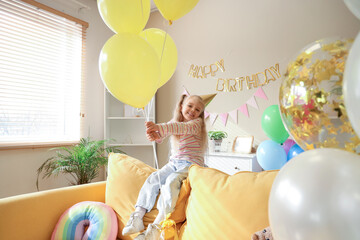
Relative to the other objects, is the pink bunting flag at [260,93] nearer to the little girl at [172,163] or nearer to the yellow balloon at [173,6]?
the little girl at [172,163]

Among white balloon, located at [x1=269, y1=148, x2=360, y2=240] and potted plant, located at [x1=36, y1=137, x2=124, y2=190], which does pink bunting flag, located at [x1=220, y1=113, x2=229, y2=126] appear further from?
white balloon, located at [x1=269, y1=148, x2=360, y2=240]

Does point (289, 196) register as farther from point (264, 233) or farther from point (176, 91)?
point (176, 91)

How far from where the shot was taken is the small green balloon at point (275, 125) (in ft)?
7.63

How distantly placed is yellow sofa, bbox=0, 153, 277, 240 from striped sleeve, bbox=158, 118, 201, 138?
0.92ft

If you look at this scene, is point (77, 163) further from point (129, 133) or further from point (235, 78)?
point (235, 78)

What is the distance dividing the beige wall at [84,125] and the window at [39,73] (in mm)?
126

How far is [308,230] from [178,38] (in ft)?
11.8

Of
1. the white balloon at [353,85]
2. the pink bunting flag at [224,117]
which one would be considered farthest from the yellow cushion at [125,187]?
the pink bunting flag at [224,117]

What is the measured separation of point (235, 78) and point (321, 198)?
293 cm

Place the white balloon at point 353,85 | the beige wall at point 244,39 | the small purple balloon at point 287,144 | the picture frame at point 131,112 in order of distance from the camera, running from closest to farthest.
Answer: the white balloon at point 353,85
the small purple balloon at point 287,144
the beige wall at point 244,39
the picture frame at point 131,112

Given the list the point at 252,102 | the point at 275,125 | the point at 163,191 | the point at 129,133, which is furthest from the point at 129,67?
the point at 129,133

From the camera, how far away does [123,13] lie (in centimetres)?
130

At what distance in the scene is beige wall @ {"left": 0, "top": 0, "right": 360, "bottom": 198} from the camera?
9.14 ft

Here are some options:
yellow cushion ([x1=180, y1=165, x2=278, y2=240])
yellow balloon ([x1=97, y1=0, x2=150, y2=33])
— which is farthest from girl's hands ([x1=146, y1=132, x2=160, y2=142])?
yellow balloon ([x1=97, y1=0, x2=150, y2=33])
